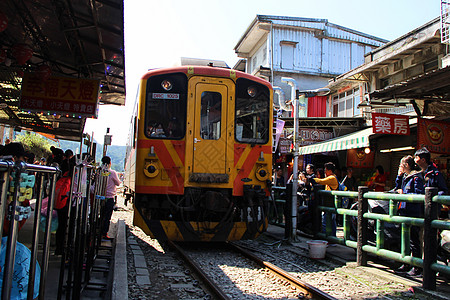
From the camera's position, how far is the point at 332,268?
18.9 feet

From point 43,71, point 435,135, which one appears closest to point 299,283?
point 43,71

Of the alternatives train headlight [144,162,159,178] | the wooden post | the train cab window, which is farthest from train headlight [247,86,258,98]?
train headlight [144,162,159,178]

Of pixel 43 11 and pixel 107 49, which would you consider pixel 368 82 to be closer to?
pixel 107 49

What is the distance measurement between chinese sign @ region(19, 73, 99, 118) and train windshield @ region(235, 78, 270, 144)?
3346 mm

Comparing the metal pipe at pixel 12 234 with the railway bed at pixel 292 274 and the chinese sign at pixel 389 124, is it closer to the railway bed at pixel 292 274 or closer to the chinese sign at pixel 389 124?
the railway bed at pixel 292 274

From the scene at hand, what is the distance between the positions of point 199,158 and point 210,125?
2.15 feet

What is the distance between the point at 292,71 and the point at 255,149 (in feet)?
63.4

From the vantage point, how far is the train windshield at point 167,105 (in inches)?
271

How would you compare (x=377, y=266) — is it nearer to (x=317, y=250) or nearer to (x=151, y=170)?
(x=317, y=250)

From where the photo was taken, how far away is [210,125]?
7.02 meters

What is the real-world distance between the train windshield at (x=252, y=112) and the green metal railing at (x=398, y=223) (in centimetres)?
162

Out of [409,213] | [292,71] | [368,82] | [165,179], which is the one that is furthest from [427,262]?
[292,71]

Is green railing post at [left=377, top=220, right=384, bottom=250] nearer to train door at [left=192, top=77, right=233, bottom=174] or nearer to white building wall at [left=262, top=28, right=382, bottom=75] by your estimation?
train door at [left=192, top=77, right=233, bottom=174]

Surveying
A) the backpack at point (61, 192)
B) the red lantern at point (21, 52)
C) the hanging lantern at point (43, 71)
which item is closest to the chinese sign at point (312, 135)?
the hanging lantern at point (43, 71)
